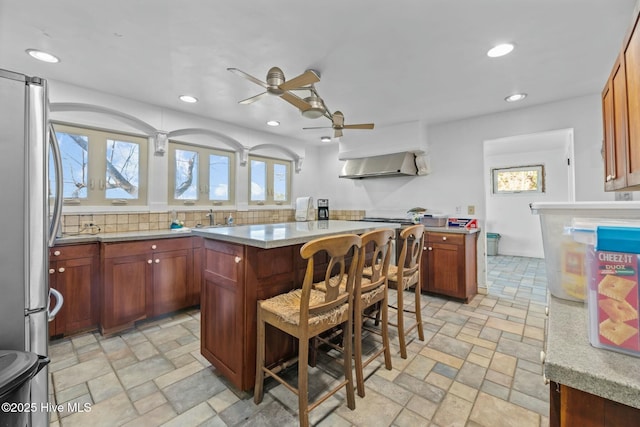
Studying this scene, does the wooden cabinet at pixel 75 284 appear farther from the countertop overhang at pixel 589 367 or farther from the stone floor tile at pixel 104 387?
the countertop overhang at pixel 589 367

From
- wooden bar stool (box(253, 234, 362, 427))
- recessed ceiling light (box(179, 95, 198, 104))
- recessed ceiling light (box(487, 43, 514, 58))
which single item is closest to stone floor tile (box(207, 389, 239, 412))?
wooden bar stool (box(253, 234, 362, 427))

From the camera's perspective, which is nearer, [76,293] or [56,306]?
[56,306]

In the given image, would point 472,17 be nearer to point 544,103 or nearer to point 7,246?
point 544,103

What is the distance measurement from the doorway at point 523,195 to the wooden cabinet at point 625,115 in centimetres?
431

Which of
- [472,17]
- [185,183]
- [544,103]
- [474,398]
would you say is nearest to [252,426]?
[474,398]

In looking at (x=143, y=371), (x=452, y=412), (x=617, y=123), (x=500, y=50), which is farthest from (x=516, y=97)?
(x=143, y=371)

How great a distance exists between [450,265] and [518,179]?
14.0 feet

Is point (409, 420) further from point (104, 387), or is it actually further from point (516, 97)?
point (516, 97)

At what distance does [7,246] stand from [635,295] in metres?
1.89

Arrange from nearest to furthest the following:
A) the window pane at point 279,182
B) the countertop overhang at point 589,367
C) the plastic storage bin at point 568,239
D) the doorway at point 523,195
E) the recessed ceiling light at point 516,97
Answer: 1. the countertop overhang at point 589,367
2. the plastic storage bin at point 568,239
3. the recessed ceiling light at point 516,97
4. the window pane at point 279,182
5. the doorway at point 523,195

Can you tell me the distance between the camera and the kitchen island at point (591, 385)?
1.77 ft

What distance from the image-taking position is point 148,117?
130 inches

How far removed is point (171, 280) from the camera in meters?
2.98

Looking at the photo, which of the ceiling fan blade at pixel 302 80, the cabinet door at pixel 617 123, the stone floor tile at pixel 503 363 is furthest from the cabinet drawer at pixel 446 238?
the ceiling fan blade at pixel 302 80
